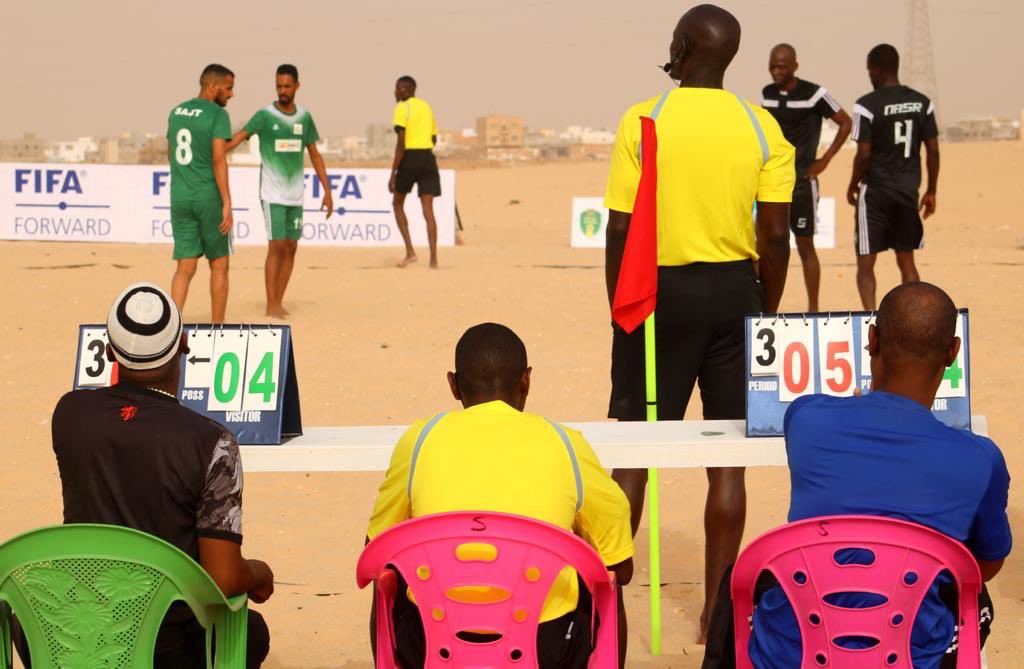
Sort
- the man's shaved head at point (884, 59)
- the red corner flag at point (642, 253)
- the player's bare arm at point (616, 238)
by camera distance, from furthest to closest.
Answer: the man's shaved head at point (884, 59) → the player's bare arm at point (616, 238) → the red corner flag at point (642, 253)

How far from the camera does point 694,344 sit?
495 cm

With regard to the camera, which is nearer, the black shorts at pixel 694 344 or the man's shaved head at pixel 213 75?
the black shorts at pixel 694 344

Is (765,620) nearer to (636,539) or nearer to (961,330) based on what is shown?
(961,330)

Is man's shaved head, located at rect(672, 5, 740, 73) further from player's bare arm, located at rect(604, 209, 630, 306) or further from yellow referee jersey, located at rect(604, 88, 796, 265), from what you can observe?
player's bare arm, located at rect(604, 209, 630, 306)

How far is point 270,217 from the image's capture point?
12609 mm

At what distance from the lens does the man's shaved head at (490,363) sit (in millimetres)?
3607

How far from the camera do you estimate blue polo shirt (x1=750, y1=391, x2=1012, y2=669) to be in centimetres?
321

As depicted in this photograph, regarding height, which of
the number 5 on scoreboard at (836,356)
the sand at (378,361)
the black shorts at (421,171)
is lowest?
the sand at (378,361)

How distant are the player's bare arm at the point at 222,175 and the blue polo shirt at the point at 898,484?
27.3 ft

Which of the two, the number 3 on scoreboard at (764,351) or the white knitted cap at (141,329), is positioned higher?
the white knitted cap at (141,329)

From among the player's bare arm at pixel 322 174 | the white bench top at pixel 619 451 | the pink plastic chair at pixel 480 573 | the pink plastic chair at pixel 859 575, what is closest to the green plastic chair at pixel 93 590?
the pink plastic chair at pixel 480 573

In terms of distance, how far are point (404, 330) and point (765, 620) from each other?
8994mm

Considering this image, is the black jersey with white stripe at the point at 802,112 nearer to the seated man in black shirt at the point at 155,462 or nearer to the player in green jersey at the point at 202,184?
the player in green jersey at the point at 202,184

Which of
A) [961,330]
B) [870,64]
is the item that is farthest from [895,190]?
[961,330]
